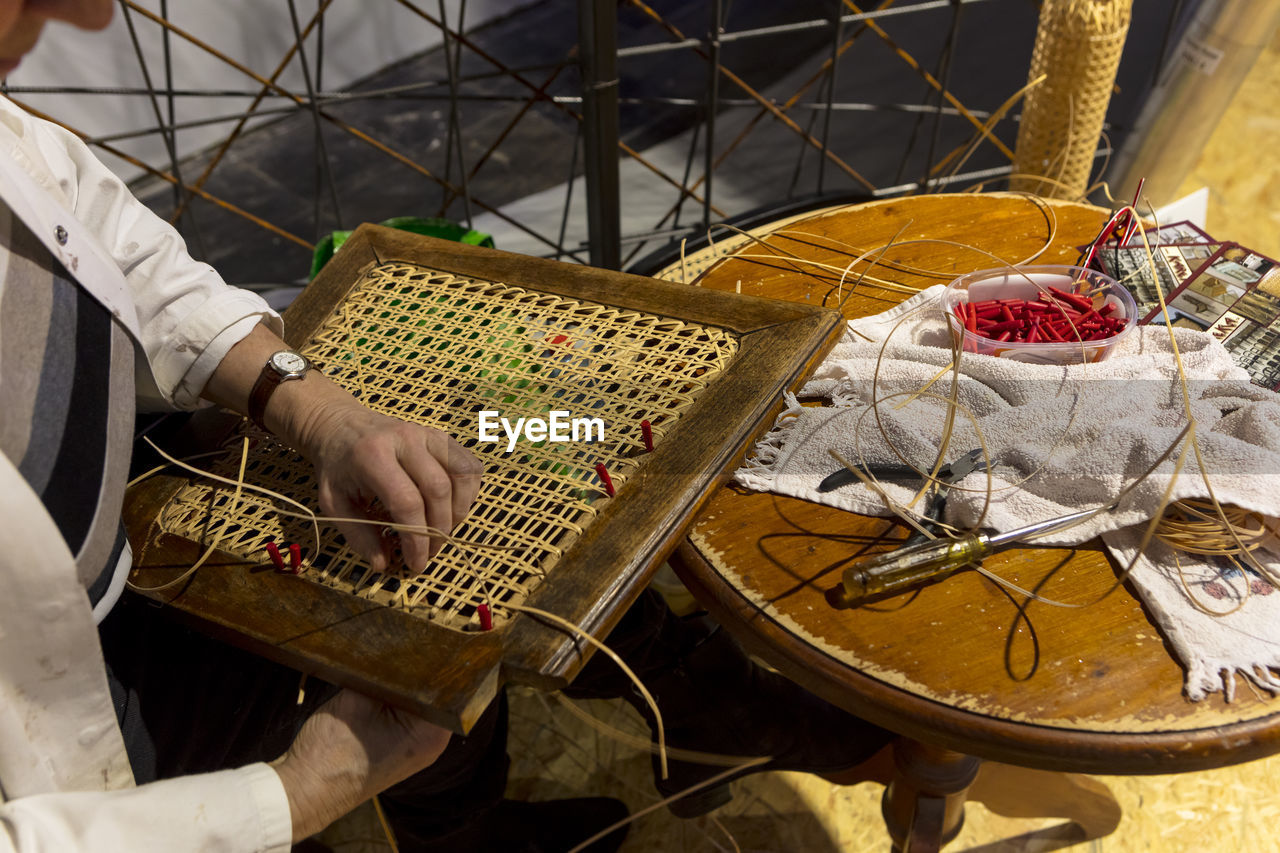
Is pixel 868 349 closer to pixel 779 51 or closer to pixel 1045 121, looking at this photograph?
pixel 1045 121

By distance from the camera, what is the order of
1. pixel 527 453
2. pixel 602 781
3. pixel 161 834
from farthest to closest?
1. pixel 602 781
2. pixel 527 453
3. pixel 161 834

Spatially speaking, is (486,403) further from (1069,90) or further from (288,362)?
(1069,90)

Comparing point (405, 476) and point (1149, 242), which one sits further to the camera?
point (1149, 242)

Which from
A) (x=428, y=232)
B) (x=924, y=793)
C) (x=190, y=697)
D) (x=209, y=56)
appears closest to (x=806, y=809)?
(x=924, y=793)

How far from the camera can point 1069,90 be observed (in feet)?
4.28

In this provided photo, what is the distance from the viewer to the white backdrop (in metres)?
2.19

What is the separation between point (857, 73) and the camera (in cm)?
277

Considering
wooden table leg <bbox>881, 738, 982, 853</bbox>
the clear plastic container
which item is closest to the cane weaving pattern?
the clear plastic container

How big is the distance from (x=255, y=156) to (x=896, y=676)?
266 centimetres

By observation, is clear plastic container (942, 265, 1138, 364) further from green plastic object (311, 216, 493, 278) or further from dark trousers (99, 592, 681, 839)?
green plastic object (311, 216, 493, 278)

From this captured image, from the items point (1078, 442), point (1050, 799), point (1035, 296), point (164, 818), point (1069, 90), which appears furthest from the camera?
point (1069, 90)

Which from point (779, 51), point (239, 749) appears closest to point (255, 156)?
point (779, 51)

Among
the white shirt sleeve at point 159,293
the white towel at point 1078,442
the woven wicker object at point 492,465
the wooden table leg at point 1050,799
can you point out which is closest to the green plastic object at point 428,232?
the woven wicker object at point 492,465

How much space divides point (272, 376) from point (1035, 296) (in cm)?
73
